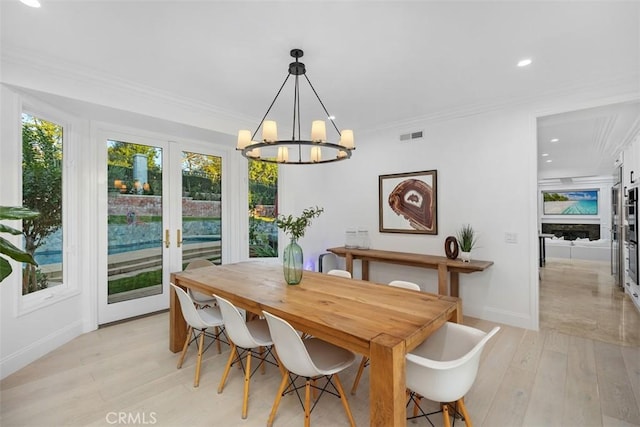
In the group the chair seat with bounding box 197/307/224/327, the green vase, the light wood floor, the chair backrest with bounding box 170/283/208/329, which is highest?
the green vase

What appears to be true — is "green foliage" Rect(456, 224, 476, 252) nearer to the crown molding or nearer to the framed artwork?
the framed artwork

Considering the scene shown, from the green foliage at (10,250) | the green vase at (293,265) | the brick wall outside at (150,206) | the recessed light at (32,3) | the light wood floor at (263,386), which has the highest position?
the recessed light at (32,3)

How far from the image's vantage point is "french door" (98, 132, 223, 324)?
3.67m

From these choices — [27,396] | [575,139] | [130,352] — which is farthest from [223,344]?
[575,139]

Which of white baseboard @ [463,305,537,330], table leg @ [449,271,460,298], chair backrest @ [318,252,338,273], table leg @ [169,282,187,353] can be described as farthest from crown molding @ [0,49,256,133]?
white baseboard @ [463,305,537,330]

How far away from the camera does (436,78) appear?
300 cm

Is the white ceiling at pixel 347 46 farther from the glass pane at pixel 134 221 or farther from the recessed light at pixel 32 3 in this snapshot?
the glass pane at pixel 134 221

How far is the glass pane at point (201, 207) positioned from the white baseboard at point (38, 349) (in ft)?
4.59

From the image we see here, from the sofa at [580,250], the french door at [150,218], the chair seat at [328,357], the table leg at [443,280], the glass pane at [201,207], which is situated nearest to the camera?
the chair seat at [328,357]

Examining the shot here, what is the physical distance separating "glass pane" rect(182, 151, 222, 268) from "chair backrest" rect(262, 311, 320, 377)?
10.0 feet

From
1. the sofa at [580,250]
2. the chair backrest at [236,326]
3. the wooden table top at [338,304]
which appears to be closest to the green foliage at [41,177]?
the wooden table top at [338,304]

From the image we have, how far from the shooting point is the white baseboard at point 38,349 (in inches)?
98.5

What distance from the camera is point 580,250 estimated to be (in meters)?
8.16

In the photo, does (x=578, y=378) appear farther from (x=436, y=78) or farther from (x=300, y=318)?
(x=436, y=78)
